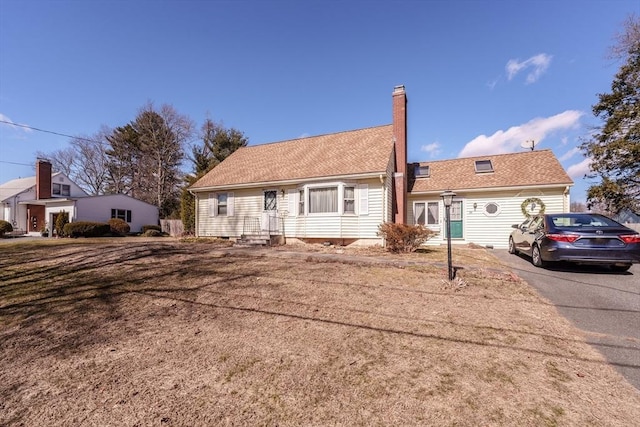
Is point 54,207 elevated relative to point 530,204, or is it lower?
elevated

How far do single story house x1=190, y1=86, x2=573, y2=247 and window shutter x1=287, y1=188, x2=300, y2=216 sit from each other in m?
0.05

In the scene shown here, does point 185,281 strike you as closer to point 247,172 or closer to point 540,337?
point 540,337

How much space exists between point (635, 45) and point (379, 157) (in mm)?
17898

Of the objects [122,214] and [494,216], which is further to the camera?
[122,214]

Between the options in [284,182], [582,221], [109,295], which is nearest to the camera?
[109,295]

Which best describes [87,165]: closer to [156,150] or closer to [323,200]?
[156,150]

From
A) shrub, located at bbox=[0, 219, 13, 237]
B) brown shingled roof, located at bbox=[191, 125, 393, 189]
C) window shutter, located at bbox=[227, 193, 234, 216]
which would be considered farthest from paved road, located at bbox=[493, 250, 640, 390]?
shrub, located at bbox=[0, 219, 13, 237]

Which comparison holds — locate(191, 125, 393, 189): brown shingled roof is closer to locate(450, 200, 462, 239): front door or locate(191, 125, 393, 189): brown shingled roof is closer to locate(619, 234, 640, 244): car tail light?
locate(450, 200, 462, 239): front door

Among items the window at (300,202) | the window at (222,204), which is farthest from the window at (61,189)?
the window at (300,202)

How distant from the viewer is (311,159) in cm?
1501

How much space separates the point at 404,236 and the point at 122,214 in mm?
26170

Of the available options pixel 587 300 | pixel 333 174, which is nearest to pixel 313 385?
pixel 587 300

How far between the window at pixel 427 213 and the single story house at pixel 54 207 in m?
24.8

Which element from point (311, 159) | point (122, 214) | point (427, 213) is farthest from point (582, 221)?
point (122, 214)
